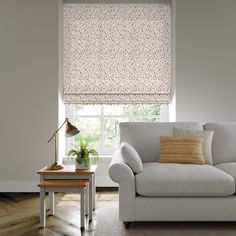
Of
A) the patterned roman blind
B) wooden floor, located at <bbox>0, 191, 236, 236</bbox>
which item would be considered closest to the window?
the patterned roman blind

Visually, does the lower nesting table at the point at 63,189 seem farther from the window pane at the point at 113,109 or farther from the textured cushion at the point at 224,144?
the window pane at the point at 113,109

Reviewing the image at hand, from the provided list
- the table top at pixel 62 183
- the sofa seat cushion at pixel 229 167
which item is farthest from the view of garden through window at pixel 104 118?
the table top at pixel 62 183

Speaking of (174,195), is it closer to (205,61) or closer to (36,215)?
(36,215)

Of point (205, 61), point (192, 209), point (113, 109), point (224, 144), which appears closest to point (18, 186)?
point (113, 109)

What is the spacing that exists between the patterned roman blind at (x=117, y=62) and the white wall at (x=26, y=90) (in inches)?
16.1

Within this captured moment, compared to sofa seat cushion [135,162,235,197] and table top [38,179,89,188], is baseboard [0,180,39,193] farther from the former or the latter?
sofa seat cushion [135,162,235,197]

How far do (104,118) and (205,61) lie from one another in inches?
67.1

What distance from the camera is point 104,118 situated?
20.0 ft

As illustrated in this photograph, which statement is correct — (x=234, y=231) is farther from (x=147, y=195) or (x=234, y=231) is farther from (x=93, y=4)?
(x=93, y=4)

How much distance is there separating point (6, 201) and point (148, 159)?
1.82 m

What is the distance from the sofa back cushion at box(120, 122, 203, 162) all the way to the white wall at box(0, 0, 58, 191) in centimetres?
123

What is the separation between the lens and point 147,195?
12.4ft

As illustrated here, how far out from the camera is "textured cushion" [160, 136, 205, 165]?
4.35 metres

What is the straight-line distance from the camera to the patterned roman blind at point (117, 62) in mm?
5805
